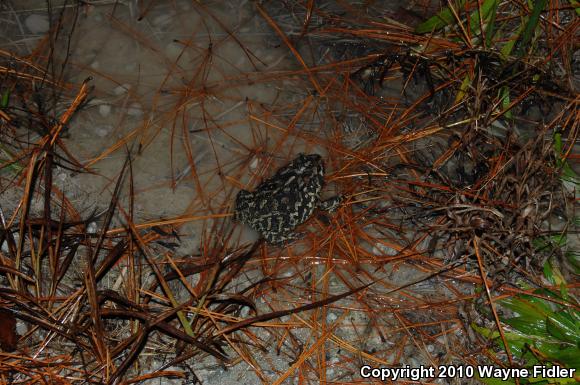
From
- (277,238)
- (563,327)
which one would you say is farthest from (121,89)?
(563,327)

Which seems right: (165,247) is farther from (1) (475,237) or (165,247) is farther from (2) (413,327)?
(1) (475,237)

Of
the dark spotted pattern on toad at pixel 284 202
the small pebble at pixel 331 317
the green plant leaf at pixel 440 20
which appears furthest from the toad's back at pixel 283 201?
the green plant leaf at pixel 440 20

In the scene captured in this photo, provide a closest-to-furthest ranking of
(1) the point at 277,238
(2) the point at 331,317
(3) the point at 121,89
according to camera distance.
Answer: (2) the point at 331,317, (1) the point at 277,238, (3) the point at 121,89

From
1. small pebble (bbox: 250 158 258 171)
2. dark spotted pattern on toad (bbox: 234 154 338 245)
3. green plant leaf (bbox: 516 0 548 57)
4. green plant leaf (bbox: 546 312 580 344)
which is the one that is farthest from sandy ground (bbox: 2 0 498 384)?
green plant leaf (bbox: 516 0 548 57)

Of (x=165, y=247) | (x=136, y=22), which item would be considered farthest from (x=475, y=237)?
(x=136, y=22)

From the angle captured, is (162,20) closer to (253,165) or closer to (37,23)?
(37,23)

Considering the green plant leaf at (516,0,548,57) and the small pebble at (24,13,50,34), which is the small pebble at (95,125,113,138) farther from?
the green plant leaf at (516,0,548,57)

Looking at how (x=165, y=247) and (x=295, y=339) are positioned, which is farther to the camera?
(x=165, y=247)

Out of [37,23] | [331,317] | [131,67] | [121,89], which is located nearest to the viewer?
[331,317]
